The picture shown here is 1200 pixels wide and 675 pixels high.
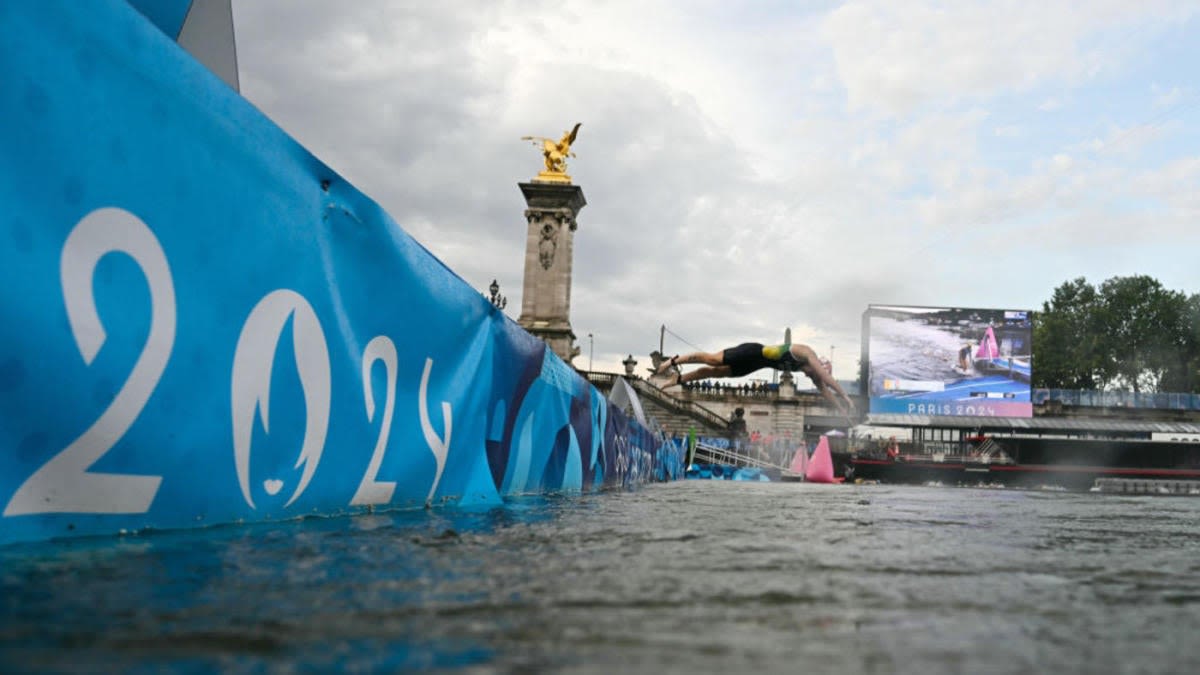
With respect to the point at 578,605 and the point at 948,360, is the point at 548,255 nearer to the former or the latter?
the point at 948,360

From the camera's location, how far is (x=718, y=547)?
10.2 ft

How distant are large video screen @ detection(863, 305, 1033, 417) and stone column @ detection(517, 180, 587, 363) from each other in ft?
51.8

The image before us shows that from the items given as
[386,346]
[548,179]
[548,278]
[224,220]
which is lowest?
[386,346]

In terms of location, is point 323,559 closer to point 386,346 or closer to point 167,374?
point 167,374

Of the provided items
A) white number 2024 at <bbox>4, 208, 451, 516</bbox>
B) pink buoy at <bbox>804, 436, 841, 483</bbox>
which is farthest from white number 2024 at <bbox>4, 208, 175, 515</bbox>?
pink buoy at <bbox>804, 436, 841, 483</bbox>

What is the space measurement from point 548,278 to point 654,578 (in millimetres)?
40664

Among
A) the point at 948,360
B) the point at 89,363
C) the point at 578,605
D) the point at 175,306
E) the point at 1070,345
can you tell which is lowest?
the point at 578,605

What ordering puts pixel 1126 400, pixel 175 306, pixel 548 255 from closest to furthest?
pixel 175 306
pixel 548 255
pixel 1126 400

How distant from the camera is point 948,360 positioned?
46.5 metres

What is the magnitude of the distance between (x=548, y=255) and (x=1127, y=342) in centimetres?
5027

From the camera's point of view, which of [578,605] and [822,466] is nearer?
[578,605]

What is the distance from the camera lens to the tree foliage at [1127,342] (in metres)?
68.9

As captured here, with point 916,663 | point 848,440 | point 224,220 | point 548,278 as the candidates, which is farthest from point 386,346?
point 548,278

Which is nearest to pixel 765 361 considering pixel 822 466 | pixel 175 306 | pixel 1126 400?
pixel 822 466
